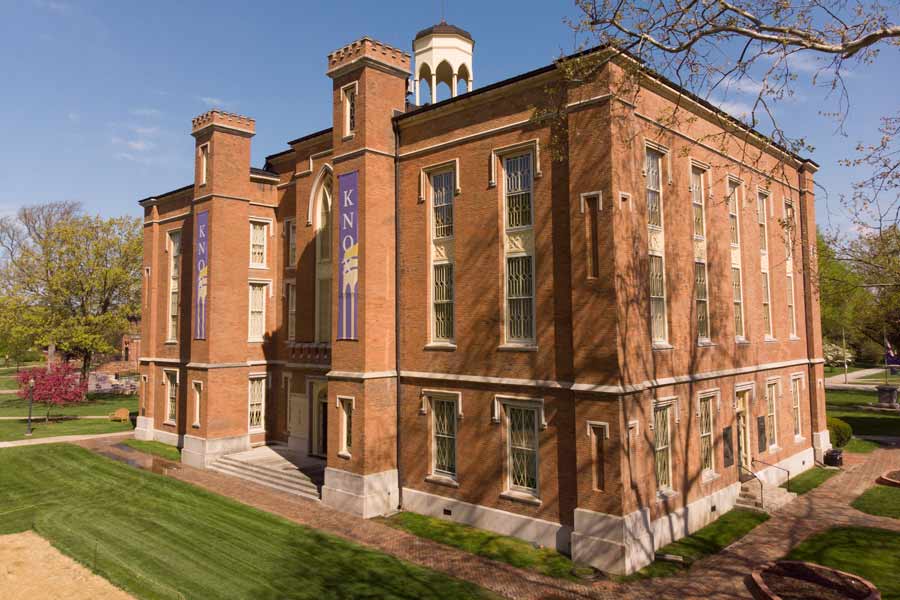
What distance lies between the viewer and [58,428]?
35125 millimetres

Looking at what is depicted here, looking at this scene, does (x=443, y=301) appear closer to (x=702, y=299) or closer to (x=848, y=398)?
(x=702, y=299)

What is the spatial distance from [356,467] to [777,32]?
15824 mm

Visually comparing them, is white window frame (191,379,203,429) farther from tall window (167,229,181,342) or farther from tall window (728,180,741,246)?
tall window (728,180,741,246)

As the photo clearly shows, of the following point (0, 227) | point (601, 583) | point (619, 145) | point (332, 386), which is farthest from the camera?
point (0, 227)

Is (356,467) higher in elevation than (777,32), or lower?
lower

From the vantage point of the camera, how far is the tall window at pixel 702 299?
1838 cm

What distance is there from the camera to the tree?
44344mm

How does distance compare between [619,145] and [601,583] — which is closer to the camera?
[601,583]

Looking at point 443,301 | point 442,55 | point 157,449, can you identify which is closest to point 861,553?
point 443,301

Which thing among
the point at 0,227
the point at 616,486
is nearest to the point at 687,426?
the point at 616,486

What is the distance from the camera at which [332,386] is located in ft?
64.1

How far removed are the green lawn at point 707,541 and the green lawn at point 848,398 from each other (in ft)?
109

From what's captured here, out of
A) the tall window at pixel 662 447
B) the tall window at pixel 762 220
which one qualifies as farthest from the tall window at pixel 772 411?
the tall window at pixel 662 447

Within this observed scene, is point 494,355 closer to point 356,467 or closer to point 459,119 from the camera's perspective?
point 356,467
